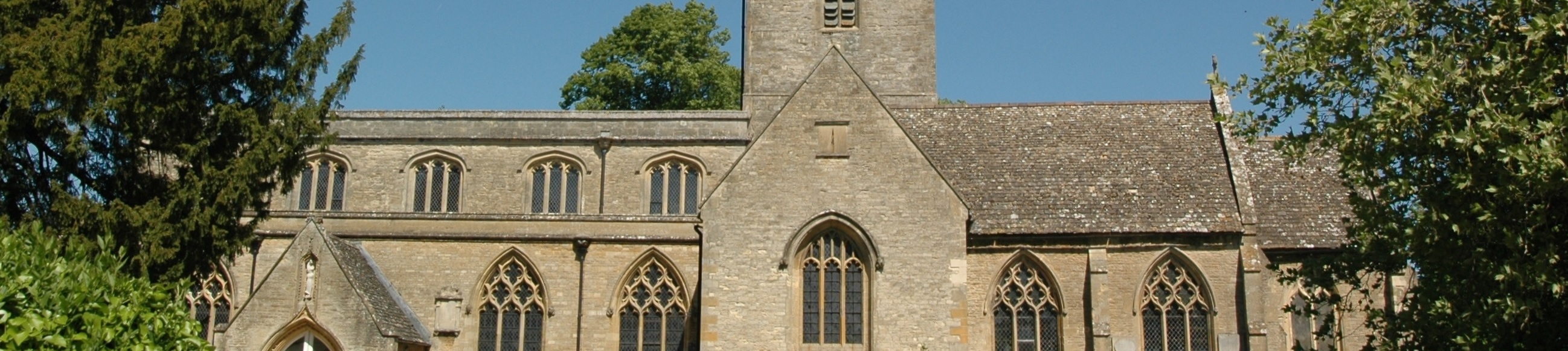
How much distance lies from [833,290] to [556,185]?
29.0 ft

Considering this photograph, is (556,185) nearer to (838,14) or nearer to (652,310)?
(652,310)

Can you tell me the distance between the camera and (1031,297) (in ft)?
93.1

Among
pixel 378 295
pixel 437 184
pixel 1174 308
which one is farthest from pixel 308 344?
pixel 1174 308

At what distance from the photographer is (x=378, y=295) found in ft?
89.4

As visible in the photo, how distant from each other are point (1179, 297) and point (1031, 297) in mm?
2661

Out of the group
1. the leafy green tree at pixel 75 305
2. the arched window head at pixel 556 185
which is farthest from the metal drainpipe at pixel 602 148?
the leafy green tree at pixel 75 305

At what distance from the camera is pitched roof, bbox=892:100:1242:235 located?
28297mm

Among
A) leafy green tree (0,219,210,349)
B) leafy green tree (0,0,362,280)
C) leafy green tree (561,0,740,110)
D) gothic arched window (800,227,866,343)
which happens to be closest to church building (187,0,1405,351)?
gothic arched window (800,227,866,343)

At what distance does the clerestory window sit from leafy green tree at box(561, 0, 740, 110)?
455 inches

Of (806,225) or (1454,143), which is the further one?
(806,225)

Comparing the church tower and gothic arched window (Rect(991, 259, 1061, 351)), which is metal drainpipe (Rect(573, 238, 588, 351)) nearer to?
the church tower

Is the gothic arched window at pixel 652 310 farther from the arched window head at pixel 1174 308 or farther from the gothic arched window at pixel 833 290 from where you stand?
the arched window head at pixel 1174 308

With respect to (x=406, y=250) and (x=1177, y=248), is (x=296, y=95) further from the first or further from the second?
(x=1177, y=248)

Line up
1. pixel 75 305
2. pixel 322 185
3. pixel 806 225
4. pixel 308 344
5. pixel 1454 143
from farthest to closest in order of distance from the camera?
1. pixel 322 185
2. pixel 806 225
3. pixel 308 344
4. pixel 1454 143
5. pixel 75 305
